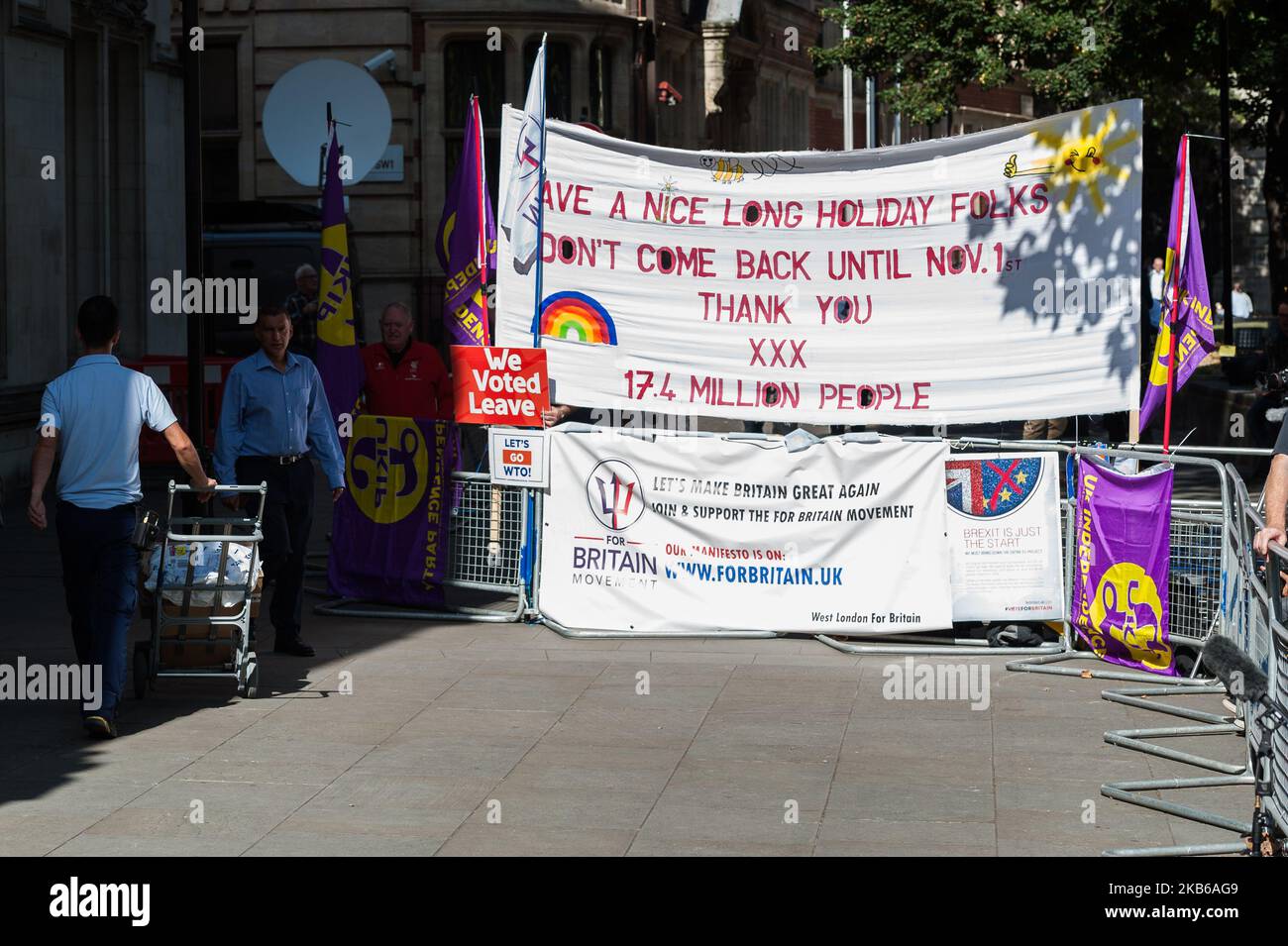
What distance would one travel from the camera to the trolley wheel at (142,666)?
364 inches

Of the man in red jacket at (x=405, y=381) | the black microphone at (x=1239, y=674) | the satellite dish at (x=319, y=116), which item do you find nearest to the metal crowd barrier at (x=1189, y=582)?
the black microphone at (x=1239, y=674)

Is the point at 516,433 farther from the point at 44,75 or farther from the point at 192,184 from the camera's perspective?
the point at 44,75

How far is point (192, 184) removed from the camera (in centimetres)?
1178

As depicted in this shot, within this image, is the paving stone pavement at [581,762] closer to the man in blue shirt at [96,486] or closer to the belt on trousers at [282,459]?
the man in blue shirt at [96,486]

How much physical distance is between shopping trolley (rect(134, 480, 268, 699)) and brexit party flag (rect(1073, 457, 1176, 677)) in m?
4.62

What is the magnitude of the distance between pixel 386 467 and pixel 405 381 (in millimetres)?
647

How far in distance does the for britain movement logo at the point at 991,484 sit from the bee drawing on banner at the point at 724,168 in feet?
7.43

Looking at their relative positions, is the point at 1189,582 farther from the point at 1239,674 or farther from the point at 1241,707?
the point at 1239,674

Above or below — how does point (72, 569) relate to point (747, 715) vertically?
above

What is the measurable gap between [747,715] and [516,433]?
10.2 feet

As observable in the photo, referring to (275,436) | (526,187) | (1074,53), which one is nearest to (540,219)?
(526,187)

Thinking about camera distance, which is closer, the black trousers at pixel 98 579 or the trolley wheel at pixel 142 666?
the black trousers at pixel 98 579

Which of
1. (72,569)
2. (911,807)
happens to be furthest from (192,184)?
(911,807)
